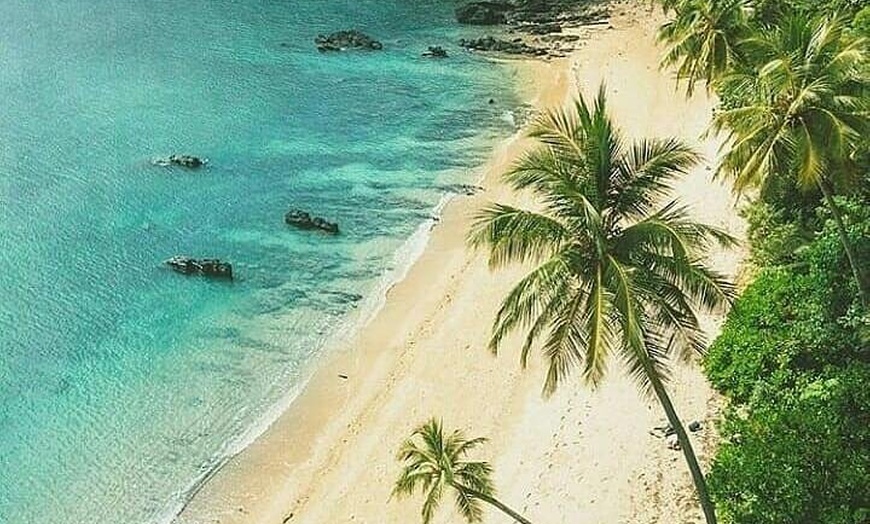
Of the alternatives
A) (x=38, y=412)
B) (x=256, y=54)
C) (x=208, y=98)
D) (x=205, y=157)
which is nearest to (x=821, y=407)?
(x=38, y=412)

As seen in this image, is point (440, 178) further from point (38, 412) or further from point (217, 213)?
point (38, 412)

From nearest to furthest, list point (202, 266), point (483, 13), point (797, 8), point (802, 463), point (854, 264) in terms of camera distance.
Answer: point (802, 463) → point (854, 264) → point (797, 8) → point (202, 266) → point (483, 13)

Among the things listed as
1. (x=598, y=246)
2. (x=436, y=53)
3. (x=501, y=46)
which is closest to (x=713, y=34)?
(x=598, y=246)

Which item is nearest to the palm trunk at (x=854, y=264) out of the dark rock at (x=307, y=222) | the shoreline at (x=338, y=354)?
the shoreline at (x=338, y=354)

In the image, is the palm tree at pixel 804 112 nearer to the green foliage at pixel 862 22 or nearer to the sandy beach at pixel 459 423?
the green foliage at pixel 862 22

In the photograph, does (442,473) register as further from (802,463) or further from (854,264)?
(854,264)
